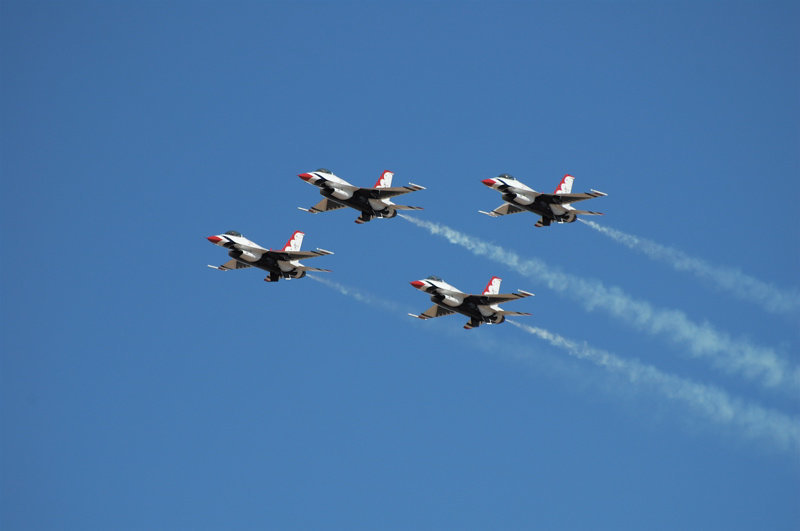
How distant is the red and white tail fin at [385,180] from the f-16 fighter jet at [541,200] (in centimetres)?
834

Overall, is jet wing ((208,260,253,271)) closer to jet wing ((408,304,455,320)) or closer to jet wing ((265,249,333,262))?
jet wing ((265,249,333,262))

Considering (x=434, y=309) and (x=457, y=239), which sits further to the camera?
(x=457, y=239)

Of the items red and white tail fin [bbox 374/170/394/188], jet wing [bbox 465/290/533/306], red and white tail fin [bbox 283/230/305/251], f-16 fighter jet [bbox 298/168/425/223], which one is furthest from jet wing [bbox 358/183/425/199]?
jet wing [bbox 465/290/533/306]

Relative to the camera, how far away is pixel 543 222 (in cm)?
13350

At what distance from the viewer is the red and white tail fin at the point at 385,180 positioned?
435 ft

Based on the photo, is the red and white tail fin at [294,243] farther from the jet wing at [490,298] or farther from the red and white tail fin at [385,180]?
the jet wing at [490,298]

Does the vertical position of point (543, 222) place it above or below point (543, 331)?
above

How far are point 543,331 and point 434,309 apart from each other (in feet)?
36.4

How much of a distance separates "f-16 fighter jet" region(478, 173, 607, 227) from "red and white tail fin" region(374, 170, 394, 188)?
27.4ft

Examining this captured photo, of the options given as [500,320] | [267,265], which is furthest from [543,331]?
[267,265]

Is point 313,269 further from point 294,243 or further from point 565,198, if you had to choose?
point 565,198

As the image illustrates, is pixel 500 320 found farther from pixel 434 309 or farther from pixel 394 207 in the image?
pixel 394 207

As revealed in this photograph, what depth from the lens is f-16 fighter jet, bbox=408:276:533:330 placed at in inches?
4828

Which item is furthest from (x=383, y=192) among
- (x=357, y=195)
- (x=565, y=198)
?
(x=565, y=198)
